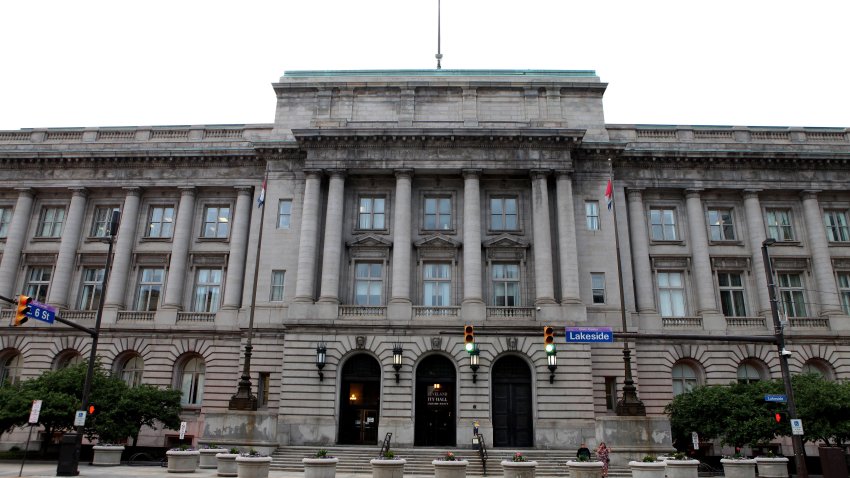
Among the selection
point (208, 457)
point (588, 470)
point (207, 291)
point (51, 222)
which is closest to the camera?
point (588, 470)

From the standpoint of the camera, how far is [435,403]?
3444cm

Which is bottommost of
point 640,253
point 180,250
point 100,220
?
point 640,253

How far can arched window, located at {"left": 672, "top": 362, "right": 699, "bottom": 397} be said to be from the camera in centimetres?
3697

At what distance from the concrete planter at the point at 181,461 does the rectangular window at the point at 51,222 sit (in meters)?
23.6

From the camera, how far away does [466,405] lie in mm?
33219

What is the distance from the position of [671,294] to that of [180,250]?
108 feet

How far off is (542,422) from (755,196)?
21699mm

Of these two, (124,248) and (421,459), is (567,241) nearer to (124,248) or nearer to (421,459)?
(421,459)

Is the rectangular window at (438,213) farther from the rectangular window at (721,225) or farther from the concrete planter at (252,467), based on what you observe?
the concrete planter at (252,467)

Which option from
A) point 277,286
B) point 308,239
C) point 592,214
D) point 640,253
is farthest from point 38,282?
point 640,253

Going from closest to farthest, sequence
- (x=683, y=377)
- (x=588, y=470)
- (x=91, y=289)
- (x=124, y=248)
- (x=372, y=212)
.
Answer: (x=588, y=470), (x=683, y=377), (x=372, y=212), (x=124, y=248), (x=91, y=289)

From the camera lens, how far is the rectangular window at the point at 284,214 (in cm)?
3903

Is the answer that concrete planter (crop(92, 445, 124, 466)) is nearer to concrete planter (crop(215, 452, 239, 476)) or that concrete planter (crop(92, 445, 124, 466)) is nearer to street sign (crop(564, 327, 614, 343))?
concrete planter (crop(215, 452, 239, 476))

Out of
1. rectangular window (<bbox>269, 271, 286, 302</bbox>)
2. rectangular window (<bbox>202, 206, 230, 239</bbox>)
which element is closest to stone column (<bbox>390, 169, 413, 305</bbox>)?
rectangular window (<bbox>269, 271, 286, 302</bbox>)
